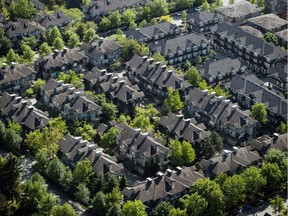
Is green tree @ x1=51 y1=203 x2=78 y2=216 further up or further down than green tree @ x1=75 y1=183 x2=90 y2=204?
further up

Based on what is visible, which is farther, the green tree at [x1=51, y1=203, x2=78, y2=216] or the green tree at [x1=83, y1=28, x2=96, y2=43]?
the green tree at [x1=83, y1=28, x2=96, y2=43]

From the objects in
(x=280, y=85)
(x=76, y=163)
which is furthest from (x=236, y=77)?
(x=76, y=163)

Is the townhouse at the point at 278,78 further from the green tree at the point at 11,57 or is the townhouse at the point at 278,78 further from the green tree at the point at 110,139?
the green tree at the point at 11,57

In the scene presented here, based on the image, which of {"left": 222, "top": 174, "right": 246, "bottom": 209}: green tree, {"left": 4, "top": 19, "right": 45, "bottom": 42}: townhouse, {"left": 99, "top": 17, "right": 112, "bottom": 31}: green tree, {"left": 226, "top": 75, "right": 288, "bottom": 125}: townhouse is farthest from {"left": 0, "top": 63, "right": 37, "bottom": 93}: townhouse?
{"left": 222, "top": 174, "right": 246, "bottom": 209}: green tree

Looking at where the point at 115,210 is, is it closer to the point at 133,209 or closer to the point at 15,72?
the point at 133,209

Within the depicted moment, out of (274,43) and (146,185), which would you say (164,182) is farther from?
(274,43)

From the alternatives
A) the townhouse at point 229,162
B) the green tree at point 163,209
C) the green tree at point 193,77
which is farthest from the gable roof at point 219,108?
the green tree at point 163,209

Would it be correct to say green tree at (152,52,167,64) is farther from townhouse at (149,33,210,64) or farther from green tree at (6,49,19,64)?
green tree at (6,49,19,64)

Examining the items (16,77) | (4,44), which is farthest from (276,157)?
(4,44)
